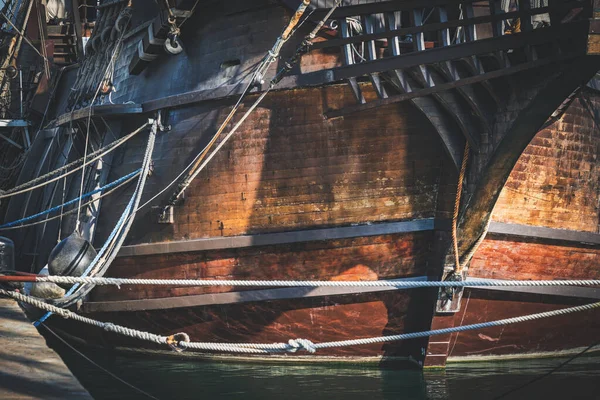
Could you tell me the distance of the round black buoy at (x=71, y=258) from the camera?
27.4 ft

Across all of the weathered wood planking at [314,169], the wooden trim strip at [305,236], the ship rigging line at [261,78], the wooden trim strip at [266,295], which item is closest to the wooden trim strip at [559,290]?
the wooden trim strip at [266,295]

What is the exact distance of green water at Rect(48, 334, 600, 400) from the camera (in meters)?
7.27

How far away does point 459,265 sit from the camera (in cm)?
758

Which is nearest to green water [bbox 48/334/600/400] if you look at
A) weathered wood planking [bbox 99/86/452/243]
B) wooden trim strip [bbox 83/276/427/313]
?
wooden trim strip [bbox 83/276/427/313]

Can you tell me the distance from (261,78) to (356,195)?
1.38 metres

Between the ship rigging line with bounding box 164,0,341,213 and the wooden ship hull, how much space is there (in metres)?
0.12

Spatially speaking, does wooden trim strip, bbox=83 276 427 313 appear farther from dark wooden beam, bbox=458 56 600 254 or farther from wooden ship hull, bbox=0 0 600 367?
dark wooden beam, bbox=458 56 600 254

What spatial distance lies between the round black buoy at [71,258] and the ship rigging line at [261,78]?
3.09 ft

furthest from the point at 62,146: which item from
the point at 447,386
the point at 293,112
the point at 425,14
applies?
the point at 447,386

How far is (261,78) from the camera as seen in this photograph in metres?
7.70

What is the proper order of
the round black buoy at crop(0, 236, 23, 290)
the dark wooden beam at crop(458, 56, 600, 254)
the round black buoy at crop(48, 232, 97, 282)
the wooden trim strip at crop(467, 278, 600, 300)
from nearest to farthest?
1. the dark wooden beam at crop(458, 56, 600, 254)
2. the wooden trim strip at crop(467, 278, 600, 300)
3. the round black buoy at crop(48, 232, 97, 282)
4. the round black buoy at crop(0, 236, 23, 290)

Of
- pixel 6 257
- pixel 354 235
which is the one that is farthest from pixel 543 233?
pixel 6 257

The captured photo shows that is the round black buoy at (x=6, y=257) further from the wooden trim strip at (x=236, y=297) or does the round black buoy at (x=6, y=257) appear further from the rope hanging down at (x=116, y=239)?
the wooden trim strip at (x=236, y=297)

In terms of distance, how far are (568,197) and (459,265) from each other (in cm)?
148
